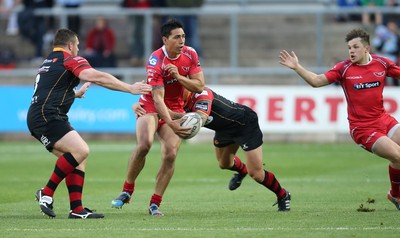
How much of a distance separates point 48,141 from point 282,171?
25.8ft

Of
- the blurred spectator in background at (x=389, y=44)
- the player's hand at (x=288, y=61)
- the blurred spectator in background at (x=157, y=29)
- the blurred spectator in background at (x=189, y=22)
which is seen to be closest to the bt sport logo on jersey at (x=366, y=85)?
the player's hand at (x=288, y=61)

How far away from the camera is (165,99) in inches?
478

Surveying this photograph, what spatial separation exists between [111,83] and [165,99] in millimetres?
1489

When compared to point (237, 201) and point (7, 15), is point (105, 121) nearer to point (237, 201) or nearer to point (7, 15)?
point (7, 15)

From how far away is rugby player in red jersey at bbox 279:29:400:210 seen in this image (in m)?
12.1

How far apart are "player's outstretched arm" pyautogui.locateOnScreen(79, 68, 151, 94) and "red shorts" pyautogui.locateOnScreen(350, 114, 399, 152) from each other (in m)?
3.17

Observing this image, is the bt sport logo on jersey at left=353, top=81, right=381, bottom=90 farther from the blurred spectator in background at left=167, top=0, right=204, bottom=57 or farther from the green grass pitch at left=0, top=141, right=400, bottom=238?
the blurred spectator in background at left=167, top=0, right=204, bottom=57

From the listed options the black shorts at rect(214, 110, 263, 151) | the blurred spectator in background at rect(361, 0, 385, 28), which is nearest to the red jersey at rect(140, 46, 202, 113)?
the black shorts at rect(214, 110, 263, 151)

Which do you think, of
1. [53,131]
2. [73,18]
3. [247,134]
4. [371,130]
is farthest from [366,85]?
[73,18]

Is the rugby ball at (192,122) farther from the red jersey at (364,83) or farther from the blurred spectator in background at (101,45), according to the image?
the blurred spectator in background at (101,45)

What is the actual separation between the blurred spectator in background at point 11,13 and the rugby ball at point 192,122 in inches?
643

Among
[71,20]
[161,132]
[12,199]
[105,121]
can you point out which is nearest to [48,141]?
A: [161,132]

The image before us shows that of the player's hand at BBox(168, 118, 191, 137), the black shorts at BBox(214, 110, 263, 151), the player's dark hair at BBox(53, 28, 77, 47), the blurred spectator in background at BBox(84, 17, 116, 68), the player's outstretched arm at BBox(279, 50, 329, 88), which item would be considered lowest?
the blurred spectator in background at BBox(84, 17, 116, 68)

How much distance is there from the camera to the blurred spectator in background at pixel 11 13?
27.0 m
